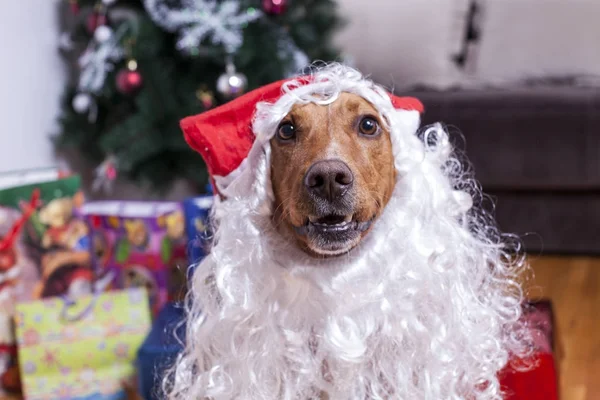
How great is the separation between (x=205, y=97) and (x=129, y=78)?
243 millimetres

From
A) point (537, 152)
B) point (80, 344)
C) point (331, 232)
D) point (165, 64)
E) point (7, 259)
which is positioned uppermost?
point (165, 64)

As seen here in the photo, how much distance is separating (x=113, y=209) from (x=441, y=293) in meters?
1.14

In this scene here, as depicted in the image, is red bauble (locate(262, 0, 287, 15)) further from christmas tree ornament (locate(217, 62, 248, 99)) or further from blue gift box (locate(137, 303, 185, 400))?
blue gift box (locate(137, 303, 185, 400))

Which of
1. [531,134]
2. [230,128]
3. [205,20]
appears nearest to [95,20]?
[205,20]

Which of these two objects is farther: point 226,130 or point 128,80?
point 128,80

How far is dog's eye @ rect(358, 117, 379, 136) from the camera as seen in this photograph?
909 millimetres

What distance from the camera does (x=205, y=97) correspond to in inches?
74.9

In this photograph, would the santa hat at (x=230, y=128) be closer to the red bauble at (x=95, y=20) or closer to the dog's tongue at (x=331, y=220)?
the dog's tongue at (x=331, y=220)

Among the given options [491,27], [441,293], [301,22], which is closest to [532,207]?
[491,27]

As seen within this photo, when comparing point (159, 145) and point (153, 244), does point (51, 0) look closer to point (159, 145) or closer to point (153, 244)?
point (159, 145)

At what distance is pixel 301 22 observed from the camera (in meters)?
2.00

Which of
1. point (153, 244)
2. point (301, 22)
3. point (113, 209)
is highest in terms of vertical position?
point (301, 22)

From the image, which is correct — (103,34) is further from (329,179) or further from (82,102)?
(329,179)

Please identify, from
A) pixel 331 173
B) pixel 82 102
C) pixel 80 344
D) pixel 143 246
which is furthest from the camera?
pixel 82 102
